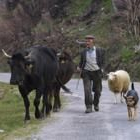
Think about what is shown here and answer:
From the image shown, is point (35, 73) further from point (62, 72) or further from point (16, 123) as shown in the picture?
point (62, 72)

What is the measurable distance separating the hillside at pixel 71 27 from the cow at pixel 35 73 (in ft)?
65.2

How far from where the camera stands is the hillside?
141ft

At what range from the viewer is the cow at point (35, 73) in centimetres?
1623

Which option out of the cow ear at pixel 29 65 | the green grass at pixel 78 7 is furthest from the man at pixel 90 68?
the green grass at pixel 78 7

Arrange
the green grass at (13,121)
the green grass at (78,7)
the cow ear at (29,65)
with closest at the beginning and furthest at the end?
the green grass at (13,121) → the cow ear at (29,65) → the green grass at (78,7)

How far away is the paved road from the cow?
0.63 metres

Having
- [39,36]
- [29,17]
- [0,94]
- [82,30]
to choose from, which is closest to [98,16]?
[82,30]

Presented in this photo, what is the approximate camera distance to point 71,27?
5303 cm

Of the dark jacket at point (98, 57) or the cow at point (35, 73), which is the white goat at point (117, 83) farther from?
the cow at point (35, 73)

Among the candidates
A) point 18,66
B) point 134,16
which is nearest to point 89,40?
point 18,66

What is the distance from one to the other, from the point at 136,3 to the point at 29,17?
17.8 m

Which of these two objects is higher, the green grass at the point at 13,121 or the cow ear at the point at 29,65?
the cow ear at the point at 29,65

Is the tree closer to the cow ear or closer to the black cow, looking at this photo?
the black cow

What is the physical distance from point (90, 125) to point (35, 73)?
230cm
